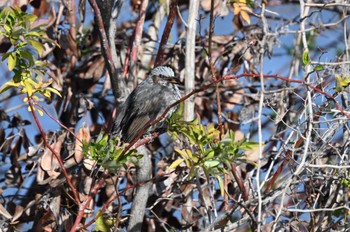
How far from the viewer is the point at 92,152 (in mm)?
4613

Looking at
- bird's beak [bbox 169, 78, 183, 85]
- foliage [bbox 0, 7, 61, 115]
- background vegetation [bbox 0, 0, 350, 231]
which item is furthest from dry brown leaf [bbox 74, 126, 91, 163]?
bird's beak [bbox 169, 78, 183, 85]

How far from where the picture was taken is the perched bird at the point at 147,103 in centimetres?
662

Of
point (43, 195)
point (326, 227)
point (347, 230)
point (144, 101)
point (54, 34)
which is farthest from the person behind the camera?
point (144, 101)

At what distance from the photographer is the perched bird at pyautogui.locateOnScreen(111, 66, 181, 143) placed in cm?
662

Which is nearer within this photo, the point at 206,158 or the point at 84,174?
the point at 206,158

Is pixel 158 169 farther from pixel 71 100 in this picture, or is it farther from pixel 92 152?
pixel 92 152

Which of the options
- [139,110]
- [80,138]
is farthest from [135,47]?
[80,138]

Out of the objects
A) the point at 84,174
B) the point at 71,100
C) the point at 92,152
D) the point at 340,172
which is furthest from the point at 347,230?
the point at 71,100

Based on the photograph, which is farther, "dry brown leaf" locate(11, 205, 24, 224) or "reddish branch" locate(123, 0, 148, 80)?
"reddish branch" locate(123, 0, 148, 80)

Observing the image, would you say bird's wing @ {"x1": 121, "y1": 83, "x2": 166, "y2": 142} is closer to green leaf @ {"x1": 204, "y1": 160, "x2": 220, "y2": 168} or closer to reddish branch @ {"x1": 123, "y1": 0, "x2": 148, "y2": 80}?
reddish branch @ {"x1": 123, "y1": 0, "x2": 148, "y2": 80}

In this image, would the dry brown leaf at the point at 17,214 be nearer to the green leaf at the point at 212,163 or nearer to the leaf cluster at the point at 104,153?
the leaf cluster at the point at 104,153

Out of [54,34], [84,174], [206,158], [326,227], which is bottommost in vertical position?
[326,227]

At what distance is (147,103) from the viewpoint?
7.18m

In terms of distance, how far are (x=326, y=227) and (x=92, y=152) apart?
196 centimetres
